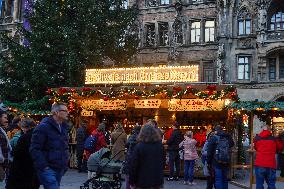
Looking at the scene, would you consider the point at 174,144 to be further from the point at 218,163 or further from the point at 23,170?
the point at 23,170

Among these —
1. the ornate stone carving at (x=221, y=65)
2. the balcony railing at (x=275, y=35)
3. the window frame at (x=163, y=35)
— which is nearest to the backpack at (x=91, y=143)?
the ornate stone carving at (x=221, y=65)

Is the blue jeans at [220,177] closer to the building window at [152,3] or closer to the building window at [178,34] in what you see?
the building window at [178,34]

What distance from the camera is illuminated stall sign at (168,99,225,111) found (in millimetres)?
19609

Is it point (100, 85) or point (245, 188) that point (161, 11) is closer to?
point (100, 85)

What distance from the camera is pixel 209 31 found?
121 feet

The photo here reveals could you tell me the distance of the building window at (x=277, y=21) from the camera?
34497 millimetres

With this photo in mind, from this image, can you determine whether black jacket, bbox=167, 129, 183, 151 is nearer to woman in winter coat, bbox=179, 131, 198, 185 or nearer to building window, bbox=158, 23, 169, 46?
woman in winter coat, bbox=179, 131, 198, 185

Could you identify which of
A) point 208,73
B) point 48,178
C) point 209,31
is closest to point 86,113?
point 48,178

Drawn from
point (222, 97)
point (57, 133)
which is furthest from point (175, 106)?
point (57, 133)

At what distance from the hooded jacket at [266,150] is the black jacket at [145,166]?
5211 millimetres

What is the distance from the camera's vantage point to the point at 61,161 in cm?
729

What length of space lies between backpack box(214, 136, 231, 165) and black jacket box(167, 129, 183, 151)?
441 cm

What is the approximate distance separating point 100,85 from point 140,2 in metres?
19.9

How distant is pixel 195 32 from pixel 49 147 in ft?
103
